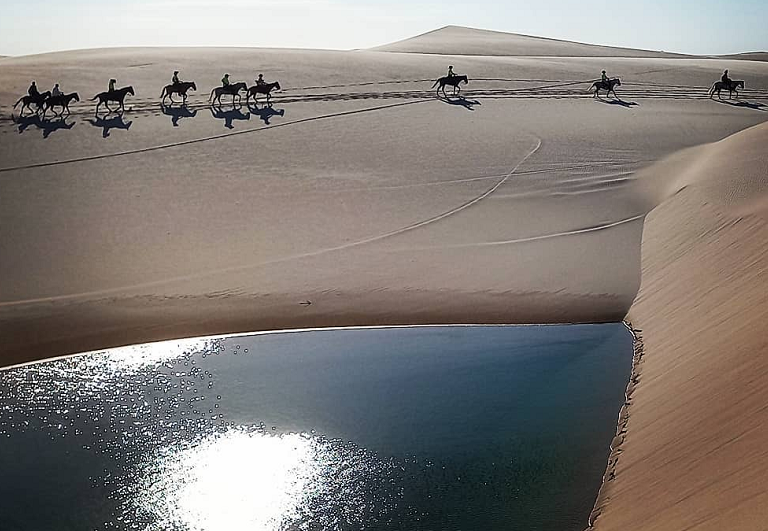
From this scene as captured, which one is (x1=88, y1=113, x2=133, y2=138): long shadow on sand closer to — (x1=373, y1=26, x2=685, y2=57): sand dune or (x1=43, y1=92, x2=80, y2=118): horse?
(x1=43, y1=92, x2=80, y2=118): horse

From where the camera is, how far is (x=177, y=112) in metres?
20.7

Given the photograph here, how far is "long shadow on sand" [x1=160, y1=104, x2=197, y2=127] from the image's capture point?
66.1 feet

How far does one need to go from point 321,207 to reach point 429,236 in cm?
244

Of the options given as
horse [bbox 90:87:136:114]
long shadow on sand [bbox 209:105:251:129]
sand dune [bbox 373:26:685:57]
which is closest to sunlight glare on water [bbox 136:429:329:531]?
long shadow on sand [bbox 209:105:251:129]

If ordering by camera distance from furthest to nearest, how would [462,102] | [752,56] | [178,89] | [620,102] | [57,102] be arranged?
[752,56] < [620,102] < [462,102] < [178,89] < [57,102]

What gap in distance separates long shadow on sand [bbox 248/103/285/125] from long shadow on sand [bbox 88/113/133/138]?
3.09 meters

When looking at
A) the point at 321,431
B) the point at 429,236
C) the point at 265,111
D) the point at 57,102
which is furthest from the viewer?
the point at 265,111

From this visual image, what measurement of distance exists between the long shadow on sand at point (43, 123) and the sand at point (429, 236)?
0.08m

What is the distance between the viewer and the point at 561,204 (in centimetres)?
1446

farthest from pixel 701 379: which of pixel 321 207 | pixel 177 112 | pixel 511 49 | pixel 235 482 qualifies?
pixel 511 49

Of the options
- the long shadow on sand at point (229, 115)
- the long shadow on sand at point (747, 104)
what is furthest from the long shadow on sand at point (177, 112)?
the long shadow on sand at point (747, 104)

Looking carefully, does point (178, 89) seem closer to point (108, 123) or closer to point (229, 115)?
point (229, 115)

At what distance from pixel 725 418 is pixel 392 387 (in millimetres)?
3320

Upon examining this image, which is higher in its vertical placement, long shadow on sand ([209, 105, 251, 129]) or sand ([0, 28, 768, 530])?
long shadow on sand ([209, 105, 251, 129])
